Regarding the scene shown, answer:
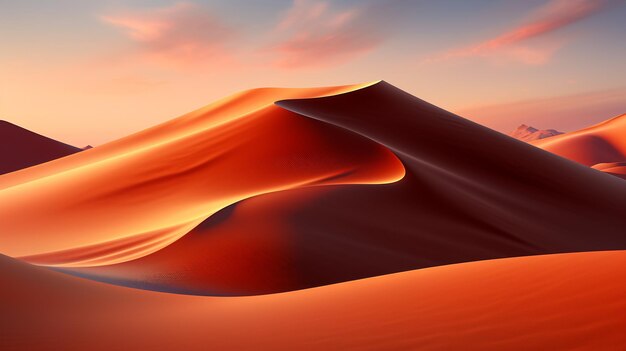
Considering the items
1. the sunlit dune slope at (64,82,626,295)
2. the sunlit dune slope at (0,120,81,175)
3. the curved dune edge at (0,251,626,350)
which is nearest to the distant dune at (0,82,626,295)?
the sunlit dune slope at (64,82,626,295)

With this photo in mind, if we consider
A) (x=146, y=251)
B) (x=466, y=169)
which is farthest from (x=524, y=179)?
(x=146, y=251)

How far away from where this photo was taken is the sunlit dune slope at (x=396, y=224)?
7.80 m

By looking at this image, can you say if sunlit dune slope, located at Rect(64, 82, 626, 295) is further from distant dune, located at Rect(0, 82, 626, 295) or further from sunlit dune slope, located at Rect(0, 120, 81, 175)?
sunlit dune slope, located at Rect(0, 120, 81, 175)

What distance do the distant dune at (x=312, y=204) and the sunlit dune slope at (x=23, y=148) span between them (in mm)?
30334

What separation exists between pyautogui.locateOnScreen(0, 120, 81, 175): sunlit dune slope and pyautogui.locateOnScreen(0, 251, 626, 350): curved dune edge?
46.3 meters

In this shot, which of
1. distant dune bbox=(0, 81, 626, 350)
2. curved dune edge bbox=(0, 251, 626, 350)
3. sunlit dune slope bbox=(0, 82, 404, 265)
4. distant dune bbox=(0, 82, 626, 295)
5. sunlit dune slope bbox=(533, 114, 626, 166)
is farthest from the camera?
sunlit dune slope bbox=(533, 114, 626, 166)

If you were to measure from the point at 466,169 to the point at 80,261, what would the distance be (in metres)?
11.6

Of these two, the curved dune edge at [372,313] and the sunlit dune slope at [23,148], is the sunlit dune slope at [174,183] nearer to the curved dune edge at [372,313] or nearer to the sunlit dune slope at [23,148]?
the curved dune edge at [372,313]

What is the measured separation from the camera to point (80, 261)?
9.20 m

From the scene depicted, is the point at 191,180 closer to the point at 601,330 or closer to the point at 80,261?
the point at 80,261

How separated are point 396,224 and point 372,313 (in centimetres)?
616

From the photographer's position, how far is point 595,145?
73.1 metres

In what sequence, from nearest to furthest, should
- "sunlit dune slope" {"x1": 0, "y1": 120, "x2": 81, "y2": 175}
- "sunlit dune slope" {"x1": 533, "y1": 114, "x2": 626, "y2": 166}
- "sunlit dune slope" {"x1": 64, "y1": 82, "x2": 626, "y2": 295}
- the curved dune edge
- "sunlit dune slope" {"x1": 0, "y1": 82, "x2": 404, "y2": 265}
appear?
the curved dune edge
"sunlit dune slope" {"x1": 64, "y1": 82, "x2": 626, "y2": 295}
"sunlit dune slope" {"x1": 0, "y1": 82, "x2": 404, "y2": 265}
"sunlit dune slope" {"x1": 0, "y1": 120, "x2": 81, "y2": 175}
"sunlit dune slope" {"x1": 533, "y1": 114, "x2": 626, "y2": 166}

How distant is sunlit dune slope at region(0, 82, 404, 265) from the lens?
1077 cm
